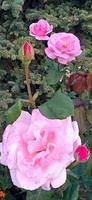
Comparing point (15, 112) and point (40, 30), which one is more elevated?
point (40, 30)

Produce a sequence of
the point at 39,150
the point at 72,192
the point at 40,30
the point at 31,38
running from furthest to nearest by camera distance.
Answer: the point at 31,38 < the point at 40,30 < the point at 72,192 < the point at 39,150

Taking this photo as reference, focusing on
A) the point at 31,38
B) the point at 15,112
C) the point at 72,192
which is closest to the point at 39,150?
the point at 15,112

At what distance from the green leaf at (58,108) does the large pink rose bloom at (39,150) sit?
0.02 m

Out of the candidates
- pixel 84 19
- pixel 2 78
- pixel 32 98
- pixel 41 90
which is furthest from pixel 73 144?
pixel 84 19

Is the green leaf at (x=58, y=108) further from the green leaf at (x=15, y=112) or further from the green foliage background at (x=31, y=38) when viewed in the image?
the green foliage background at (x=31, y=38)

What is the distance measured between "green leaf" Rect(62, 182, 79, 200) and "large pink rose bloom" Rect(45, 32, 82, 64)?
305 millimetres

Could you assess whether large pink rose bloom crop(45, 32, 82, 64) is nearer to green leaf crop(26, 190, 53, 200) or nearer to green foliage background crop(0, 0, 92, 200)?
green leaf crop(26, 190, 53, 200)

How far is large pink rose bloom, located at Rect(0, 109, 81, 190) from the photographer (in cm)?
94

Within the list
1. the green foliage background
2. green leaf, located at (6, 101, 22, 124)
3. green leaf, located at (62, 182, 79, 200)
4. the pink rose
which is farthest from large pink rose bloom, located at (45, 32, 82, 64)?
the green foliage background

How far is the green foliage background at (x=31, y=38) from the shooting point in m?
2.04

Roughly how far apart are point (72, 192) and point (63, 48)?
35 centimetres

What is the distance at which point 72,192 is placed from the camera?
1122 millimetres

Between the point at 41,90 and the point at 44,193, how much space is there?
956 mm

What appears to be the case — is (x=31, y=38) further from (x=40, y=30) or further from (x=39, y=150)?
(x=39, y=150)
